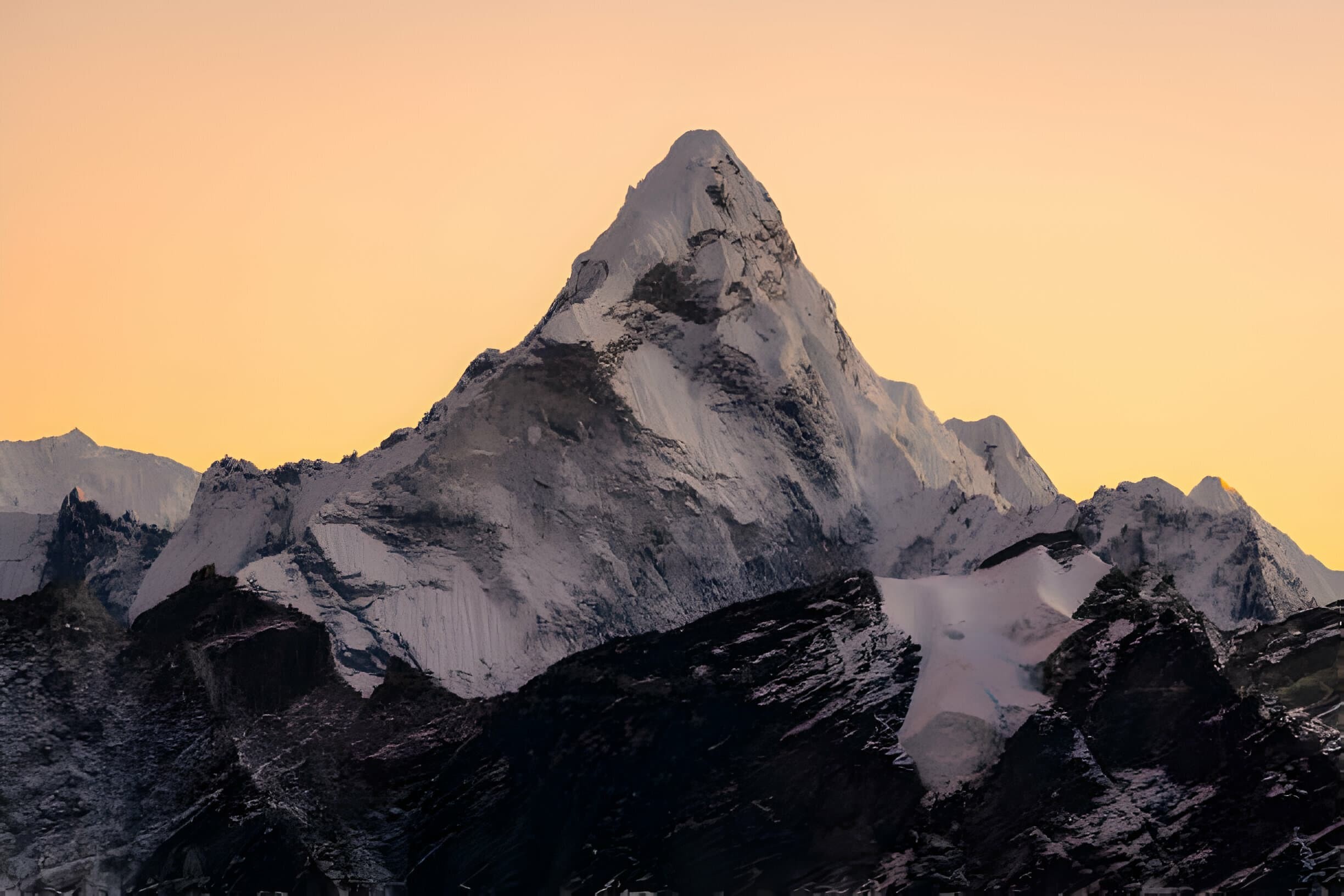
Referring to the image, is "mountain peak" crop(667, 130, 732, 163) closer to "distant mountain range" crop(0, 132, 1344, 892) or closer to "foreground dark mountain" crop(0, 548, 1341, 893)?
"distant mountain range" crop(0, 132, 1344, 892)

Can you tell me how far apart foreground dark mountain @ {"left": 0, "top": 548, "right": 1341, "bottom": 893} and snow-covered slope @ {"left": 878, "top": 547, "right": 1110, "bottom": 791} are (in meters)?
1.25

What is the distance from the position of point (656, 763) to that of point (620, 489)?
3257 centimetres

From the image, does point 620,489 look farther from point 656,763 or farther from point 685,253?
point 656,763

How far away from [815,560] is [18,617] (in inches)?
2234

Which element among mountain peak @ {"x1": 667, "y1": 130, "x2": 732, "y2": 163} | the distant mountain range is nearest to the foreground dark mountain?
the distant mountain range

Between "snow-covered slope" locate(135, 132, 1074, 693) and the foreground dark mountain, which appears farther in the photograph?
"snow-covered slope" locate(135, 132, 1074, 693)

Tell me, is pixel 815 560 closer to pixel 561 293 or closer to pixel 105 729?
pixel 561 293

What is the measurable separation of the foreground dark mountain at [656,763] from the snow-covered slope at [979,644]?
125 cm

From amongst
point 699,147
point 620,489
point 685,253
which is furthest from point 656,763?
point 699,147

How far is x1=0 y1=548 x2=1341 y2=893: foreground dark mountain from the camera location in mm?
141750

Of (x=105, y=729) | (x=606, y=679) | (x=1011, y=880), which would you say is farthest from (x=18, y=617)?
(x=1011, y=880)

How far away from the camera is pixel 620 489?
177750 mm

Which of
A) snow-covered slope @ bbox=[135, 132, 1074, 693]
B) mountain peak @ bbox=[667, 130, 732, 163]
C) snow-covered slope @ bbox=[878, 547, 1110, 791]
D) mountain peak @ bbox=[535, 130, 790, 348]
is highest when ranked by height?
mountain peak @ bbox=[667, 130, 732, 163]

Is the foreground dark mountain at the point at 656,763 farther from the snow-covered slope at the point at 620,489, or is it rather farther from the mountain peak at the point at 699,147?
the mountain peak at the point at 699,147
